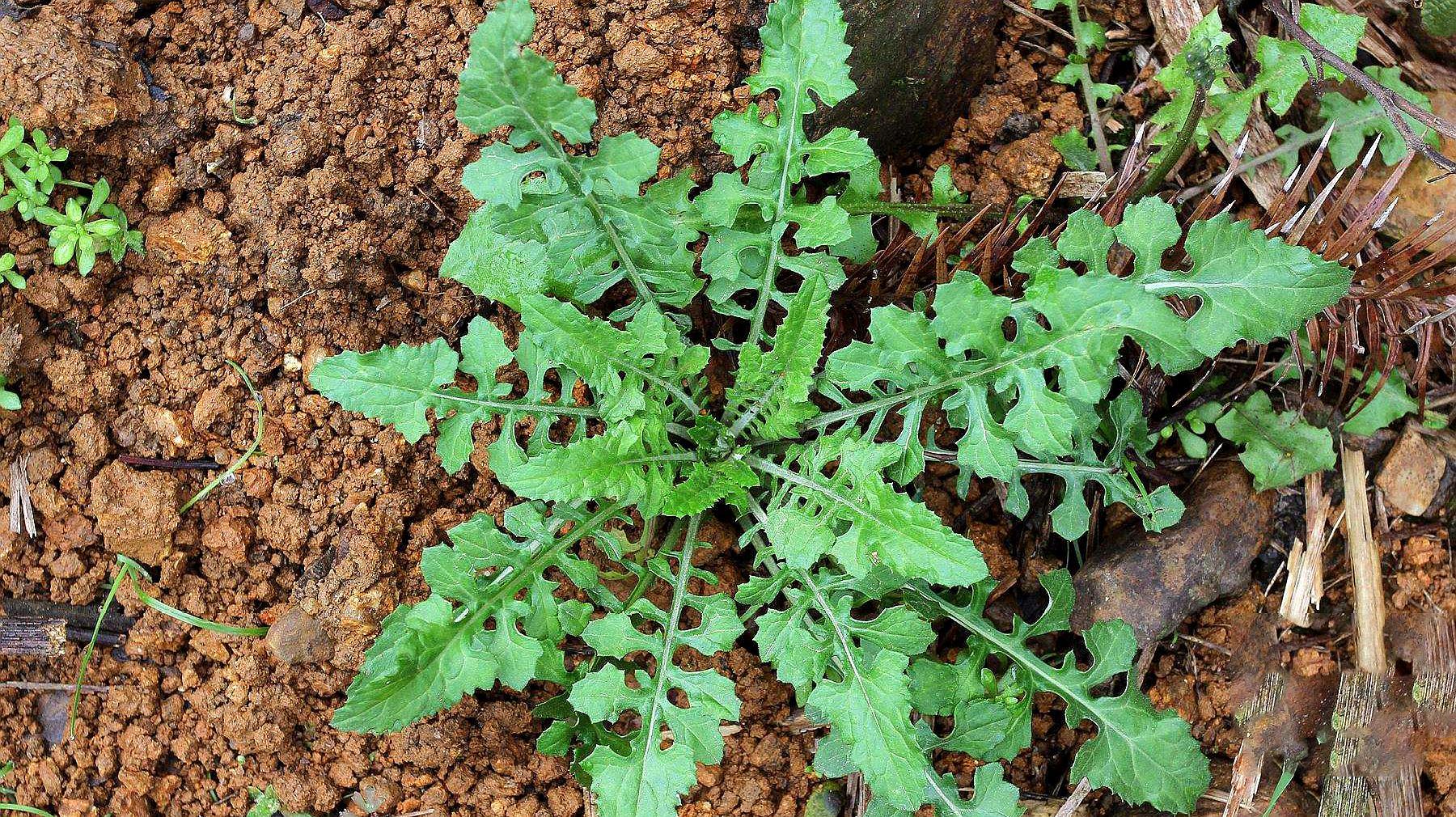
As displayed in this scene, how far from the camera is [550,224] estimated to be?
2936 mm

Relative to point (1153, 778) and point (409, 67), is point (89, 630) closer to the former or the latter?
point (409, 67)

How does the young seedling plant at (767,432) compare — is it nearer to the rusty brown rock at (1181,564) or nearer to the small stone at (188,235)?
the rusty brown rock at (1181,564)

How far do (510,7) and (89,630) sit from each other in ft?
7.52

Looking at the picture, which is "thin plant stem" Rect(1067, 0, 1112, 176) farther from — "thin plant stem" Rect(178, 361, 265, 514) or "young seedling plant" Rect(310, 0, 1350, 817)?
"thin plant stem" Rect(178, 361, 265, 514)

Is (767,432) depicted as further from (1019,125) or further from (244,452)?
(244,452)

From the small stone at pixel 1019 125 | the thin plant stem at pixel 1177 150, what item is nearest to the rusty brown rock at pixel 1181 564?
the thin plant stem at pixel 1177 150

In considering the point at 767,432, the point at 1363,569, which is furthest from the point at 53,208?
the point at 1363,569

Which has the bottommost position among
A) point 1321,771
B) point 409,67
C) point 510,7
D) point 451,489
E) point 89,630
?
point 1321,771

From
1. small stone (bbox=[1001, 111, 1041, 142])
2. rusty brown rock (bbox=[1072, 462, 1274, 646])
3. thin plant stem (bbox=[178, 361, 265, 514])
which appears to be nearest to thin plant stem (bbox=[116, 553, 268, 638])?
thin plant stem (bbox=[178, 361, 265, 514])

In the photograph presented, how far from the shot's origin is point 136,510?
310cm

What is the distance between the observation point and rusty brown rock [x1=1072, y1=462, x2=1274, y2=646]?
322cm

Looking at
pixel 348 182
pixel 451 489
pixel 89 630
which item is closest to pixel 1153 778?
pixel 451 489

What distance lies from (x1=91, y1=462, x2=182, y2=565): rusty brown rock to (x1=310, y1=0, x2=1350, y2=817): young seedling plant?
2.68ft

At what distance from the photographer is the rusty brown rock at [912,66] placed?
10.4 ft
